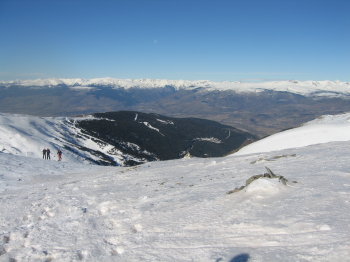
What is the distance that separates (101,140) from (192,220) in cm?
10759

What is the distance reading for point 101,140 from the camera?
114062mm

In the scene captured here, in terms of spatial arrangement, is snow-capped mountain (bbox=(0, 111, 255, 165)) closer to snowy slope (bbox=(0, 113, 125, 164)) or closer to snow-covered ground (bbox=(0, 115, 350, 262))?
snowy slope (bbox=(0, 113, 125, 164))

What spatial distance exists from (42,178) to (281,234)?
70.6ft

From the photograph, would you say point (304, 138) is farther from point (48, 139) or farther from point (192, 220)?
point (48, 139)

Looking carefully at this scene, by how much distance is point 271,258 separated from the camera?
6809 mm

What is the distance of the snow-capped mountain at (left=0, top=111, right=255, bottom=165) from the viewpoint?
2955 inches

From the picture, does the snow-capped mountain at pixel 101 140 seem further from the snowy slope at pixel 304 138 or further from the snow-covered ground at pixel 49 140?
the snowy slope at pixel 304 138

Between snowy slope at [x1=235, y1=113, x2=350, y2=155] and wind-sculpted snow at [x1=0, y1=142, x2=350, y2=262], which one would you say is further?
snowy slope at [x1=235, y1=113, x2=350, y2=155]

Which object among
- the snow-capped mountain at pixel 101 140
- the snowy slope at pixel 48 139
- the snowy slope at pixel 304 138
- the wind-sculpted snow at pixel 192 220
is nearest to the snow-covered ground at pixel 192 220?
the wind-sculpted snow at pixel 192 220

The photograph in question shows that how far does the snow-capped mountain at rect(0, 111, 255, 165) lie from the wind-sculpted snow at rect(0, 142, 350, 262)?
54.2m

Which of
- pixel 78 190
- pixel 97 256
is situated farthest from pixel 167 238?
pixel 78 190

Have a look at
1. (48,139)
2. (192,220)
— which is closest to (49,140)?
(48,139)

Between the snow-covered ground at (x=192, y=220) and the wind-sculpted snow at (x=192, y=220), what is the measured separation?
1.0 inches

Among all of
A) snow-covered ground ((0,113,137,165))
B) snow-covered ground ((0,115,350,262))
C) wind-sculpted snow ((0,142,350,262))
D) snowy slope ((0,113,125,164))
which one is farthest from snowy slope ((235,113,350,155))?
snowy slope ((0,113,125,164))
